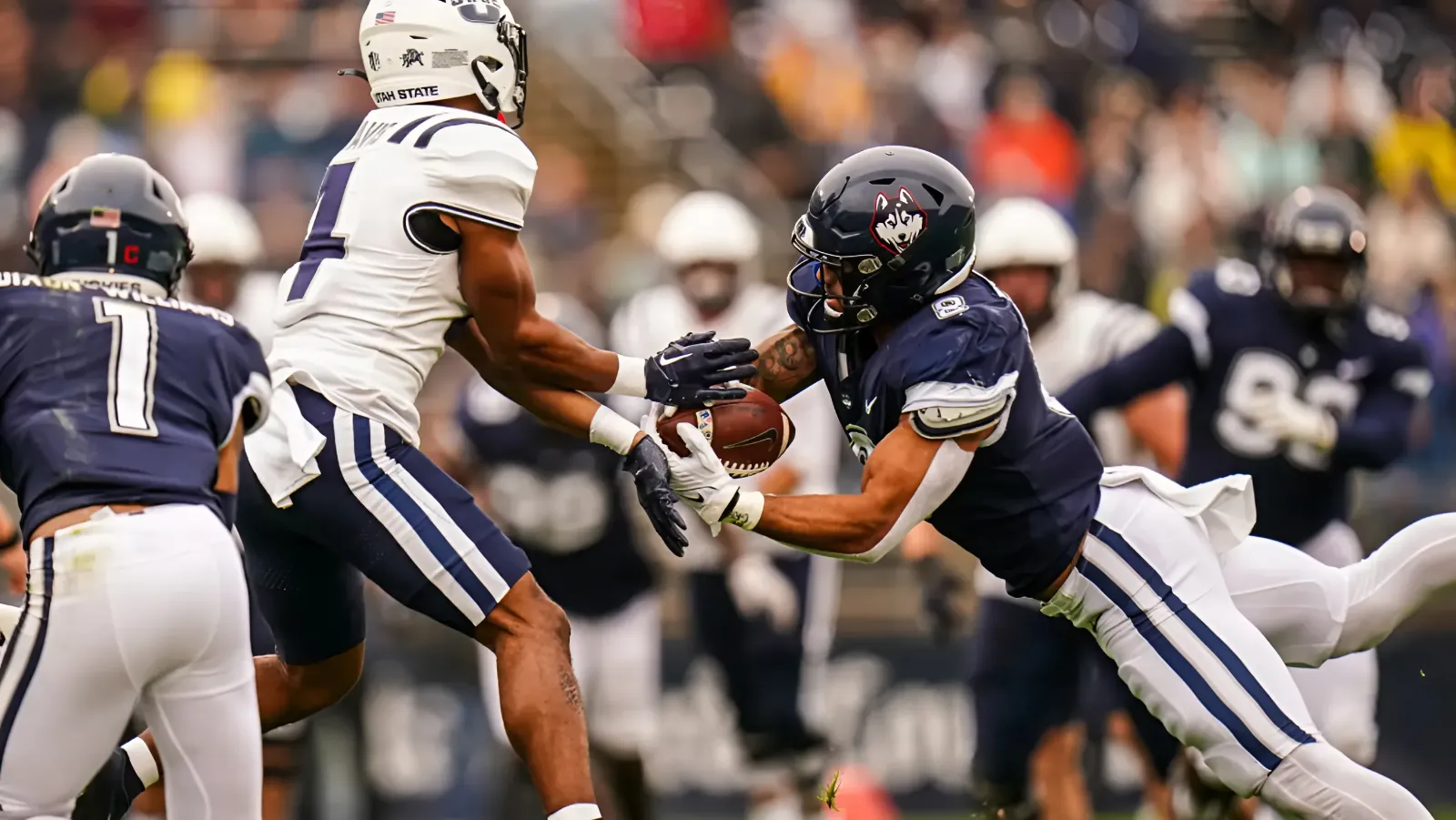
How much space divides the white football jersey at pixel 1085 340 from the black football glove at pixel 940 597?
0.12 meters

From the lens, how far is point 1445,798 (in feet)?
30.6

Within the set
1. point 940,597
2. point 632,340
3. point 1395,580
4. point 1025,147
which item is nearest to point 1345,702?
point 1395,580

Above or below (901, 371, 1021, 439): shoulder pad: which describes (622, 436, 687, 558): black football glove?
below

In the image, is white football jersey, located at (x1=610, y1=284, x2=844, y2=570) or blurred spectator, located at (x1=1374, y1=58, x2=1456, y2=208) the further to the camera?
blurred spectator, located at (x1=1374, y1=58, x2=1456, y2=208)

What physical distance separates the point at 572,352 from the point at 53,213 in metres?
1.28

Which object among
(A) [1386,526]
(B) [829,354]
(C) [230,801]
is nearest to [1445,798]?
(A) [1386,526]

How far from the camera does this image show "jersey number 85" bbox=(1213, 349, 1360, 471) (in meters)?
6.80

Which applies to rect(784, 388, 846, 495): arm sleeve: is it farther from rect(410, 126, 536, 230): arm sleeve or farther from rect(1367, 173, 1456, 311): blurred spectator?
rect(1367, 173, 1456, 311): blurred spectator

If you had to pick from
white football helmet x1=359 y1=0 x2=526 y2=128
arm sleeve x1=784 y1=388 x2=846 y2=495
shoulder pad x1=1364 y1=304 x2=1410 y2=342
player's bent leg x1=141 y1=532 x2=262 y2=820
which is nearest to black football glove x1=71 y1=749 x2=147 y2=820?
player's bent leg x1=141 y1=532 x2=262 y2=820

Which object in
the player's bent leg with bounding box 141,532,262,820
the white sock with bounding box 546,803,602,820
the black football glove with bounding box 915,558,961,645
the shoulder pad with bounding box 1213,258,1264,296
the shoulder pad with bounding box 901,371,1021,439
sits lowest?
the black football glove with bounding box 915,558,961,645

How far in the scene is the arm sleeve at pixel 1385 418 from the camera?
6633mm

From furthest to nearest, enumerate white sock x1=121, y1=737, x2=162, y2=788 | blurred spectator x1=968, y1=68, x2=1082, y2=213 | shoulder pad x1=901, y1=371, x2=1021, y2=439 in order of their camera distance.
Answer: blurred spectator x1=968, y1=68, x2=1082, y2=213 → white sock x1=121, y1=737, x2=162, y2=788 → shoulder pad x1=901, y1=371, x2=1021, y2=439

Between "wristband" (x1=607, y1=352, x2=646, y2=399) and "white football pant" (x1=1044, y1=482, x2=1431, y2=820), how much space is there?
1159mm

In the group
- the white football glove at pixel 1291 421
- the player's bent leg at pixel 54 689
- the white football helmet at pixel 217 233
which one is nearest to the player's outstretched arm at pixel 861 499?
the player's bent leg at pixel 54 689
